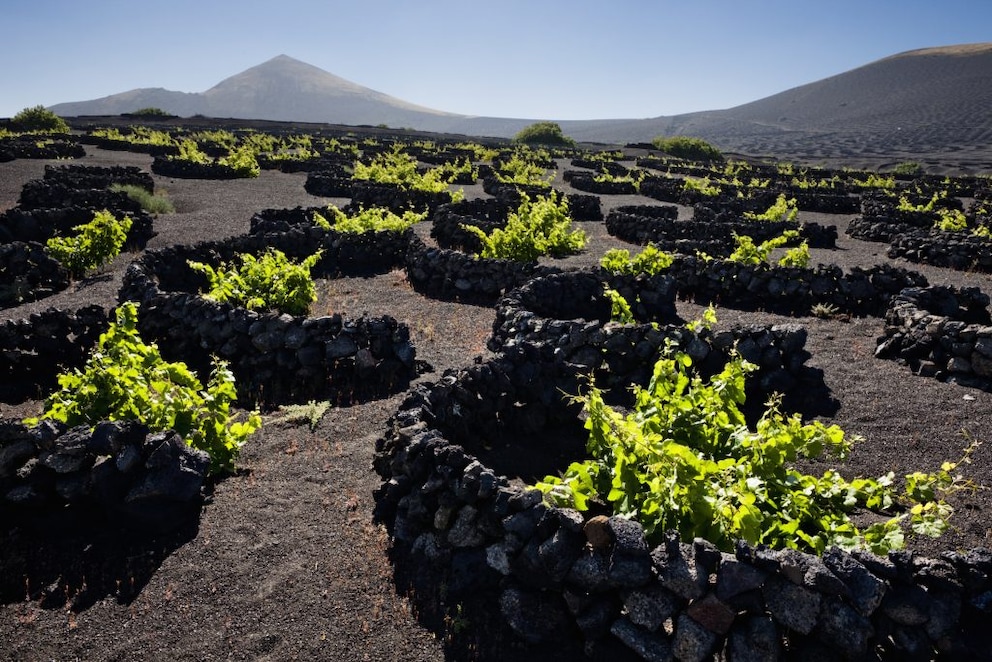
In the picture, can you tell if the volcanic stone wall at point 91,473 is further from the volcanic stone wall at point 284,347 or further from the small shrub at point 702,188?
the small shrub at point 702,188

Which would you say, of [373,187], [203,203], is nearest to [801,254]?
[373,187]

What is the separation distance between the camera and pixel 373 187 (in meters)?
28.4

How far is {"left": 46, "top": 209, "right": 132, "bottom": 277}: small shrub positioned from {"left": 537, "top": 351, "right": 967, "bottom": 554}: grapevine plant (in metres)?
14.6

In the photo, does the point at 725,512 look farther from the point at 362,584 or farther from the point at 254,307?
the point at 254,307

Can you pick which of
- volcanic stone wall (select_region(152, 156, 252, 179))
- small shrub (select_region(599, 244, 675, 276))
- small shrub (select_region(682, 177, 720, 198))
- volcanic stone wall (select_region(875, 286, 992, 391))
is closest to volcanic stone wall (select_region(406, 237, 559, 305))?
small shrub (select_region(599, 244, 675, 276))

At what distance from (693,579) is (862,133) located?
170 metres

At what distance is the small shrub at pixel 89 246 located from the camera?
1427 centimetres

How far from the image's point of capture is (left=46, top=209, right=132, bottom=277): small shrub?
14.3 meters

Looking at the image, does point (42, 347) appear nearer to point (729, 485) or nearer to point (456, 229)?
point (729, 485)

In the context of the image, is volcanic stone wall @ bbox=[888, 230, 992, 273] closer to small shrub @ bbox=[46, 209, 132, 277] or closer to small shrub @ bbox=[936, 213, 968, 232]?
small shrub @ bbox=[936, 213, 968, 232]

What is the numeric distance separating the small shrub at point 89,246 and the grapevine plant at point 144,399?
9306 mm

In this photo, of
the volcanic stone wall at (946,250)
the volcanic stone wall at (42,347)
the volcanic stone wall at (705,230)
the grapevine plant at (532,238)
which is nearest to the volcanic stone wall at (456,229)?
the grapevine plant at (532,238)

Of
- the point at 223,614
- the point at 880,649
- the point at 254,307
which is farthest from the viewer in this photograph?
the point at 254,307

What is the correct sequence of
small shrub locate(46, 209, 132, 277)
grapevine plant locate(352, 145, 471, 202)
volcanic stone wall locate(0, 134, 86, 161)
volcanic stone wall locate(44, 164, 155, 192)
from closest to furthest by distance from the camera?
small shrub locate(46, 209, 132, 277), volcanic stone wall locate(44, 164, 155, 192), grapevine plant locate(352, 145, 471, 202), volcanic stone wall locate(0, 134, 86, 161)
